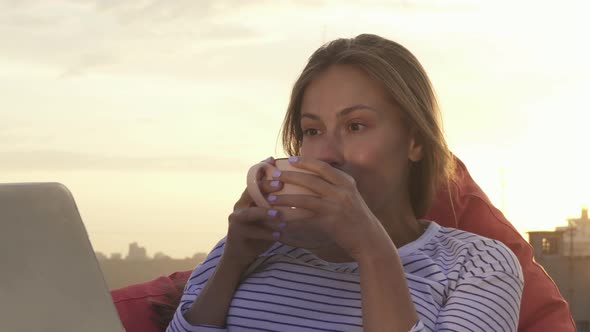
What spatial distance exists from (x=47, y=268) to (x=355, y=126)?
4.08ft

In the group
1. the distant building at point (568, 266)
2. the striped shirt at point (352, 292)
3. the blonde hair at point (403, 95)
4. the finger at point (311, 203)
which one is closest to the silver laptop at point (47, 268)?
the finger at point (311, 203)

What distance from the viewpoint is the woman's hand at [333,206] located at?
1.58 meters

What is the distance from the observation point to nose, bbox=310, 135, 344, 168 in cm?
193

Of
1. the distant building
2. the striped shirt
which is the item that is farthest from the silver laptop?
the distant building

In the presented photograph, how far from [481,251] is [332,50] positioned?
1.96 ft

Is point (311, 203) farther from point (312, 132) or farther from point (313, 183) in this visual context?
point (312, 132)

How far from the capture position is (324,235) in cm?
187

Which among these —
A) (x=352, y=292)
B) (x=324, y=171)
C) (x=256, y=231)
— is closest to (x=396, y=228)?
(x=352, y=292)

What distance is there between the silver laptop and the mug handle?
0.81m

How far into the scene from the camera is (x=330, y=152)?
1938 mm

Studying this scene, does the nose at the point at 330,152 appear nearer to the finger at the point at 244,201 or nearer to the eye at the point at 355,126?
the eye at the point at 355,126

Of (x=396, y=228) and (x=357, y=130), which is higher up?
(x=357, y=130)

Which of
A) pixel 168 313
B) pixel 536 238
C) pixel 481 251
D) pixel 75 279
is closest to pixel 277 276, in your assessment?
pixel 481 251

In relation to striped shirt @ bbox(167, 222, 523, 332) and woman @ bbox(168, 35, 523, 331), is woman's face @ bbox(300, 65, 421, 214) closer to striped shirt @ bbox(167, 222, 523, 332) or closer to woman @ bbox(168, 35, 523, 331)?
woman @ bbox(168, 35, 523, 331)
